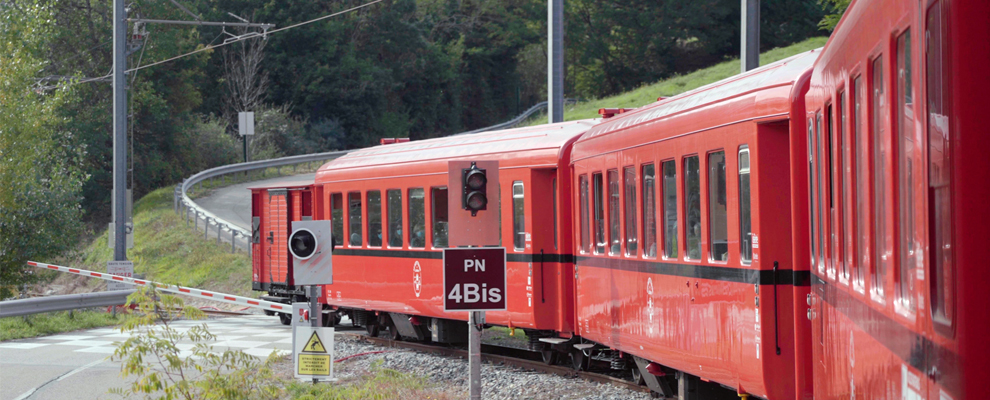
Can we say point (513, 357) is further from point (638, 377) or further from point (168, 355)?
point (168, 355)

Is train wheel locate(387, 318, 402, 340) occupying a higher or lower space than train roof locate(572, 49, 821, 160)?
lower

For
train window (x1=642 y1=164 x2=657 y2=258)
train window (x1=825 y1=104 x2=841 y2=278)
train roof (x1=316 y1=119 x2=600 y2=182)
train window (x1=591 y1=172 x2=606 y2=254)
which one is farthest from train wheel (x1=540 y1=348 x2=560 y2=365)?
train window (x1=825 y1=104 x2=841 y2=278)

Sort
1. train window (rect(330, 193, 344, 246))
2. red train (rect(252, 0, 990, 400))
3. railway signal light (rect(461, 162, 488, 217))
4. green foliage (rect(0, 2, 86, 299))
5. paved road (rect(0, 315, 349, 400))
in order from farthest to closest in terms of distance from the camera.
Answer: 1. green foliage (rect(0, 2, 86, 299))
2. train window (rect(330, 193, 344, 246))
3. paved road (rect(0, 315, 349, 400))
4. railway signal light (rect(461, 162, 488, 217))
5. red train (rect(252, 0, 990, 400))

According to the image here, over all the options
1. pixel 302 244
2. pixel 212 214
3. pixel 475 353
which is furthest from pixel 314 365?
pixel 212 214

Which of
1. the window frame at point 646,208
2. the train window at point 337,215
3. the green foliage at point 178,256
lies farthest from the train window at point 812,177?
the green foliage at point 178,256

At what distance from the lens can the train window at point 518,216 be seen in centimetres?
1375

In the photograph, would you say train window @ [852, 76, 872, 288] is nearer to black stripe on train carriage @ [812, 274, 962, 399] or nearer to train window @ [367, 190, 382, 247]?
black stripe on train carriage @ [812, 274, 962, 399]

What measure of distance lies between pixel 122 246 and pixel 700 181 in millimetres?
17077

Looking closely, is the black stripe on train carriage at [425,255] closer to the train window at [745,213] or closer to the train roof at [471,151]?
the train roof at [471,151]

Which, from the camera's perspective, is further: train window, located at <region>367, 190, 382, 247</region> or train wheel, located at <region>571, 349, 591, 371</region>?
train window, located at <region>367, 190, 382, 247</region>

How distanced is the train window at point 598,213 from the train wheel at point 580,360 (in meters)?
2.06

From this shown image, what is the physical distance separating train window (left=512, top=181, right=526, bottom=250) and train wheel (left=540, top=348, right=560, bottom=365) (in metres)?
1.44

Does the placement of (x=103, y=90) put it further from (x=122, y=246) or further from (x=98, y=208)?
(x=122, y=246)

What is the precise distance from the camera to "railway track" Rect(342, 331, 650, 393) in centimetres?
1262
